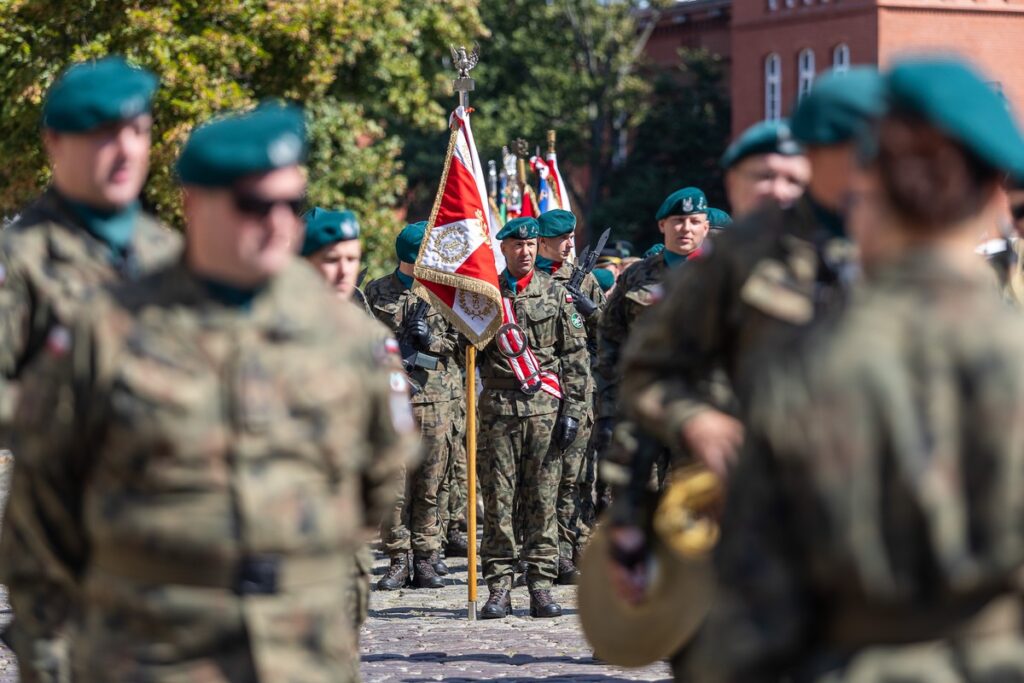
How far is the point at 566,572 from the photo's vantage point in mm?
12898

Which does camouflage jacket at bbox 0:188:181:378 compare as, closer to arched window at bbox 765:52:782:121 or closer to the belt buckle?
the belt buckle

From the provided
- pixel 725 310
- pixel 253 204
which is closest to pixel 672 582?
pixel 725 310

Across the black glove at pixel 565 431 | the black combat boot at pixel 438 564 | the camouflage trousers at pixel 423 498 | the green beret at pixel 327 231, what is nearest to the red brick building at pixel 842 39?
the black combat boot at pixel 438 564

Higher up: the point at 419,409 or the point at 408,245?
the point at 408,245

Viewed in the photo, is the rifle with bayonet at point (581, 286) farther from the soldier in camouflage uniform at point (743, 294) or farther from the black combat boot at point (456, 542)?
the soldier in camouflage uniform at point (743, 294)

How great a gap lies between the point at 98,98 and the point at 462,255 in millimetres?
6432

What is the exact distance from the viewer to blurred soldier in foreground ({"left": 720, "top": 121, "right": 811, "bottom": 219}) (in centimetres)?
522

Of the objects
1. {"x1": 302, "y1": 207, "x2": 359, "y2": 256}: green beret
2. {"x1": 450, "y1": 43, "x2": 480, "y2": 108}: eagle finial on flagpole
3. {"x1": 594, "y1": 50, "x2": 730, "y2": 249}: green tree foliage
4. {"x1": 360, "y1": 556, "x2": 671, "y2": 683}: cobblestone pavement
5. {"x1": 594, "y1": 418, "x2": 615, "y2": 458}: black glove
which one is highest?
{"x1": 594, "y1": 50, "x2": 730, "y2": 249}: green tree foliage

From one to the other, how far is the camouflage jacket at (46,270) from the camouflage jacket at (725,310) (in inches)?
50.1

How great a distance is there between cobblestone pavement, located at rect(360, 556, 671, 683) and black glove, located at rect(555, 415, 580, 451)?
1.00 meters

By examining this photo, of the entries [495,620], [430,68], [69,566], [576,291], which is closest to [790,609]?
[69,566]

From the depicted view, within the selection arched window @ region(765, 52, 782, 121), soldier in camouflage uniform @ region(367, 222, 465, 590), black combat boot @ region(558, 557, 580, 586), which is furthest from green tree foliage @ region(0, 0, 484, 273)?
arched window @ region(765, 52, 782, 121)

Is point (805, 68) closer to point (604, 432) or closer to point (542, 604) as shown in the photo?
point (542, 604)

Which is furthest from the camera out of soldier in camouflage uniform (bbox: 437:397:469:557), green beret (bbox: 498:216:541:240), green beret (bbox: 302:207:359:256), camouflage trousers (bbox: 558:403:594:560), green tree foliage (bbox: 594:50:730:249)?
green tree foliage (bbox: 594:50:730:249)
